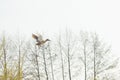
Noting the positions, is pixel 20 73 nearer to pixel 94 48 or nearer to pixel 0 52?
pixel 0 52

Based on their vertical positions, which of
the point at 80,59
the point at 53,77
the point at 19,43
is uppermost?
the point at 19,43

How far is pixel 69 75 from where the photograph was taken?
25609mm

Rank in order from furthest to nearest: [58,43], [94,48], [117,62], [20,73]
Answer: [58,43] < [94,48] < [117,62] < [20,73]

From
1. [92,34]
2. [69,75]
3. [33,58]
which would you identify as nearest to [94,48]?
[92,34]

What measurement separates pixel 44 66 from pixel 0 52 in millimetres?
18226

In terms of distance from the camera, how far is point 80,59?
25.2 metres

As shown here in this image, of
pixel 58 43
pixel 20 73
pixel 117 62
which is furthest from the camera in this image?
pixel 58 43

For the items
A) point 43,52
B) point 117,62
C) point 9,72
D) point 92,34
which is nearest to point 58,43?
point 43,52

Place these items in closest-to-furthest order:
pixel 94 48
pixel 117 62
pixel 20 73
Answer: pixel 20 73, pixel 117 62, pixel 94 48

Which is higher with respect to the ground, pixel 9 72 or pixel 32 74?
pixel 9 72

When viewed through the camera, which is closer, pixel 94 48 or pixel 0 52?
pixel 0 52

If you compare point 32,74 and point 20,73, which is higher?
point 20,73

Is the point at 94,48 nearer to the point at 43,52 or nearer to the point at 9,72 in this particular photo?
the point at 43,52

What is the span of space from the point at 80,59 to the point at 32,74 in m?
4.74
